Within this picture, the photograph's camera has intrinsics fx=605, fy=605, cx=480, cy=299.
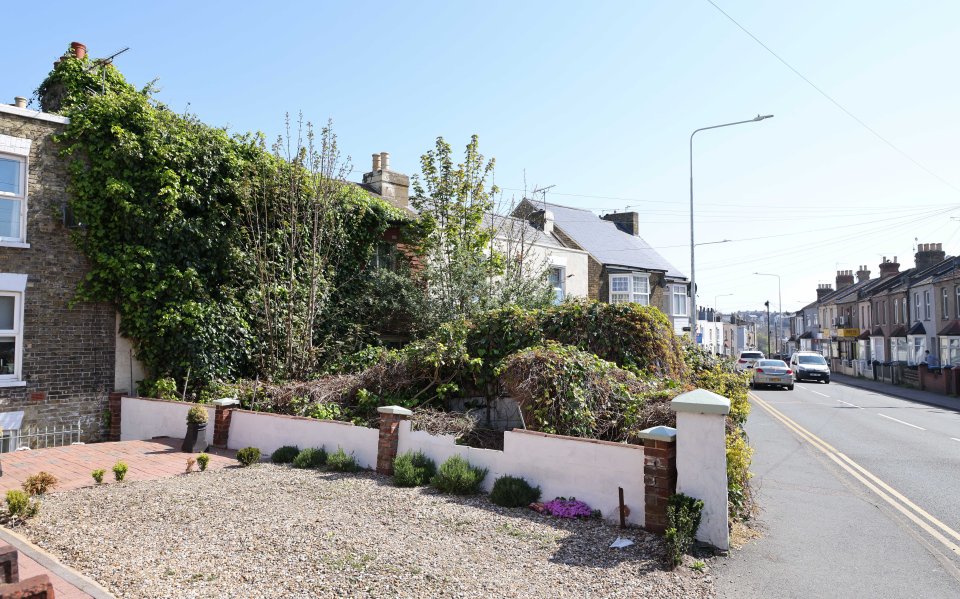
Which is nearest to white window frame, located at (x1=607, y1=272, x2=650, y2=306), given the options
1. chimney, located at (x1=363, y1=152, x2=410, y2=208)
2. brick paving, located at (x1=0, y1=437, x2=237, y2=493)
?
chimney, located at (x1=363, y1=152, x2=410, y2=208)

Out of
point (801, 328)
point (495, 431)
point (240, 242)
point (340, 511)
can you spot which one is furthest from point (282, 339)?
point (801, 328)

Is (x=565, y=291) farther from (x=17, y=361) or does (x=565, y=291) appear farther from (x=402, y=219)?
(x=17, y=361)

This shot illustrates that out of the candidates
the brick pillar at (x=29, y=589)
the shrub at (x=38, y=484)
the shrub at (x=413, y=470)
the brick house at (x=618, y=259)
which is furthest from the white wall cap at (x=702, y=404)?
the brick house at (x=618, y=259)

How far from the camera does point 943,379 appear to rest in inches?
1137

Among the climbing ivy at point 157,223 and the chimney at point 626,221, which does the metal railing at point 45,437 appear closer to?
the climbing ivy at point 157,223

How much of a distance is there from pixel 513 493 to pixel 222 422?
6373 millimetres

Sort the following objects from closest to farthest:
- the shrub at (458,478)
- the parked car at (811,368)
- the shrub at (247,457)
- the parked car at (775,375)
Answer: the shrub at (458,478) < the shrub at (247,457) < the parked car at (775,375) < the parked car at (811,368)

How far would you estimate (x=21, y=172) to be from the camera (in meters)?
12.0

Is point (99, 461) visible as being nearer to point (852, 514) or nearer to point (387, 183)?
point (852, 514)

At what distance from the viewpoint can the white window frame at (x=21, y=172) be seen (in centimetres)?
1172

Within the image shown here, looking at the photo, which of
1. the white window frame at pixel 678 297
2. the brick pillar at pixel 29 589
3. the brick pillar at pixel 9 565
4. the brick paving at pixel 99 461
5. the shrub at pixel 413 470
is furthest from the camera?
the white window frame at pixel 678 297

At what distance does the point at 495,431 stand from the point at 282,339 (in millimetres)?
6650

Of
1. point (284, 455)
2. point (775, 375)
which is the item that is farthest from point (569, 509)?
point (775, 375)

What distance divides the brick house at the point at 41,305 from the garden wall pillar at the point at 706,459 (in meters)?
12.0
